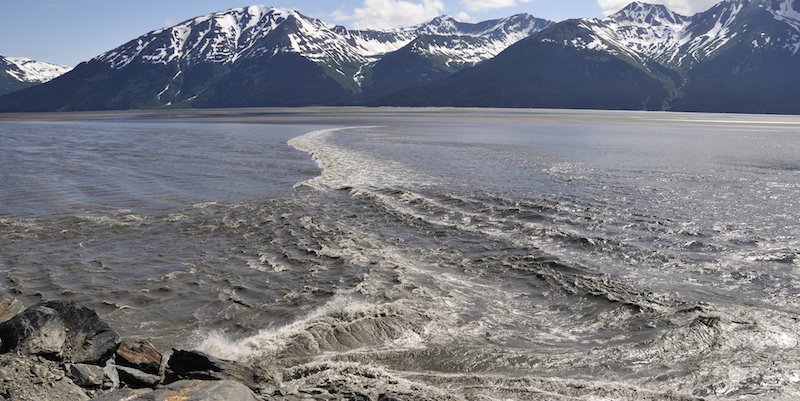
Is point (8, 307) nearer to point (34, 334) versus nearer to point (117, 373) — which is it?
point (34, 334)

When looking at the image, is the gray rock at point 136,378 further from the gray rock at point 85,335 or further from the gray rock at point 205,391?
the gray rock at point 205,391

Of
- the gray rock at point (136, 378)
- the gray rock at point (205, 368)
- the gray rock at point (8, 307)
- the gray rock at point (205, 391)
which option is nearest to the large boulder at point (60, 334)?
the gray rock at point (136, 378)

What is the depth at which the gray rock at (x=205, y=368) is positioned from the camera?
8.38 m

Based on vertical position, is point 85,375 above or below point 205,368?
above

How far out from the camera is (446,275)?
15.4 meters

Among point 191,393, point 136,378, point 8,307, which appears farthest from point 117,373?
point 8,307

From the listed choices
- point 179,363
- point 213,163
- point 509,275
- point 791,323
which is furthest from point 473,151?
point 179,363

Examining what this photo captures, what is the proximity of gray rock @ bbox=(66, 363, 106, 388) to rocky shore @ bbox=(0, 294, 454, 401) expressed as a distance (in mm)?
14

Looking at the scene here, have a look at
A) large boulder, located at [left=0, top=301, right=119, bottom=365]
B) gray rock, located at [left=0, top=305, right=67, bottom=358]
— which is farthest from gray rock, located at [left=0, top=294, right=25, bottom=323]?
gray rock, located at [left=0, top=305, right=67, bottom=358]

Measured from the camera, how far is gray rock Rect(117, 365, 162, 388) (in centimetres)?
837

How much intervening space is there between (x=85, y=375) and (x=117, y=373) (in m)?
0.60

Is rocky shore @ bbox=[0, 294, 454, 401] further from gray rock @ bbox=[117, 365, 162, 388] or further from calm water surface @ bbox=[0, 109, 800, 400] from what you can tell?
calm water surface @ bbox=[0, 109, 800, 400]

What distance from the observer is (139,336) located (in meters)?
11.1

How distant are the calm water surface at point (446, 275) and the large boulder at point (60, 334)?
2113mm
